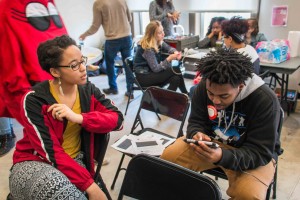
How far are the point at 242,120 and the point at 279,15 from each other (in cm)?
264

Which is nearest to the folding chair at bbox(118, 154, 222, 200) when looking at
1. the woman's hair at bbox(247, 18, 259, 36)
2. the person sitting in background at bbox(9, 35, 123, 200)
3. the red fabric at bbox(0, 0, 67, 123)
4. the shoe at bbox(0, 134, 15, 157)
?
the person sitting in background at bbox(9, 35, 123, 200)

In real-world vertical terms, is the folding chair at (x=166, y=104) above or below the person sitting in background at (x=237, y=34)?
below

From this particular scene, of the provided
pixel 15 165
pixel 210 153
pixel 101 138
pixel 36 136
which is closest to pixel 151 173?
pixel 210 153

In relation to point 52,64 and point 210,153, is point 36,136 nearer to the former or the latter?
point 52,64

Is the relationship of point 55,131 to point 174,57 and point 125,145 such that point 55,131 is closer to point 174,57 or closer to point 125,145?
point 125,145

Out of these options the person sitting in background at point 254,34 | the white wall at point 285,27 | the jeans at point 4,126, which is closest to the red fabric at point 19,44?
the jeans at point 4,126

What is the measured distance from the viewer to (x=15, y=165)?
144 cm

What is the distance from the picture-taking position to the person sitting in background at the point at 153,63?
3.19 m

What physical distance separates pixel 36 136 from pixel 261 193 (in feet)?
3.52

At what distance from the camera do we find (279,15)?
3.62 m

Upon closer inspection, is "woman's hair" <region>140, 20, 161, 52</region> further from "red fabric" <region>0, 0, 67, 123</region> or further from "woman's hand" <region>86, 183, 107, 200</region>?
"woman's hand" <region>86, 183, 107, 200</region>

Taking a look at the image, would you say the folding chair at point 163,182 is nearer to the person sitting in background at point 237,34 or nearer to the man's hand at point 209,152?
the man's hand at point 209,152

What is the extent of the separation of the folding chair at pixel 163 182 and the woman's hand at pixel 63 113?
0.37 m

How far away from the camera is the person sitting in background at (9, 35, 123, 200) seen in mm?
1303
